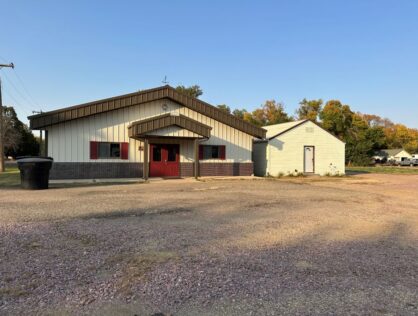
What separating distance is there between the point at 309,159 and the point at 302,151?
0.94m

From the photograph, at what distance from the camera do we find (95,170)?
19.1m

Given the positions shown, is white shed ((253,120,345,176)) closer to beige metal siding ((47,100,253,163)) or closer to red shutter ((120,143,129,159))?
beige metal siding ((47,100,253,163))

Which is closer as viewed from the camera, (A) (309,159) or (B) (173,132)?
(B) (173,132)

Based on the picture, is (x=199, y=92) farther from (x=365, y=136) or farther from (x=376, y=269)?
A: (x=376, y=269)

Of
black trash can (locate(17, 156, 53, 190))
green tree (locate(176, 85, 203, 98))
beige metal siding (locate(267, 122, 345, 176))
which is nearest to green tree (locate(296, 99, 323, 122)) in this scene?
green tree (locate(176, 85, 203, 98))

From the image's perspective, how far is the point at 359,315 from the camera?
3.37 metres

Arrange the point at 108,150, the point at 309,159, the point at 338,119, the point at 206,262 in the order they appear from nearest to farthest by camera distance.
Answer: the point at 206,262, the point at 108,150, the point at 309,159, the point at 338,119

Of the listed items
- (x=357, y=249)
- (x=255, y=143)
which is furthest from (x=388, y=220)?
(x=255, y=143)

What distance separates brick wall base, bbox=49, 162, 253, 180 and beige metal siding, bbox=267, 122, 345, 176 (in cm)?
338

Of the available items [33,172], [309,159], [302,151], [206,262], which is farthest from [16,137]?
[206,262]

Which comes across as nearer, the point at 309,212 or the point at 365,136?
the point at 309,212

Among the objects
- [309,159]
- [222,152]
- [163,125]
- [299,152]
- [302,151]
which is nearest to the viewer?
[163,125]

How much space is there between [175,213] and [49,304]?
528 cm

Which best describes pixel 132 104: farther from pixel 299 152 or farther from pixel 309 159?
pixel 309 159
